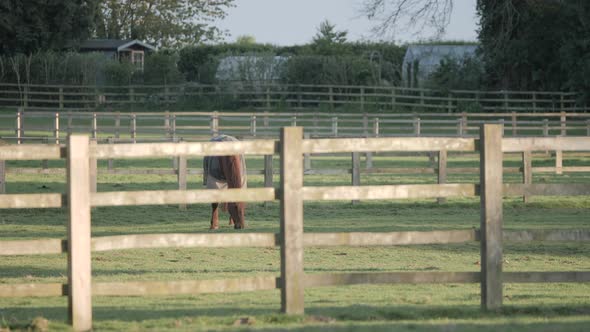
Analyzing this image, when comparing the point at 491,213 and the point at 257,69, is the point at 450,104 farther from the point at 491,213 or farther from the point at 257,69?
the point at 491,213

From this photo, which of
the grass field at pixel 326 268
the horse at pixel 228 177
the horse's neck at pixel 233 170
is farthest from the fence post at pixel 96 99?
the horse's neck at pixel 233 170

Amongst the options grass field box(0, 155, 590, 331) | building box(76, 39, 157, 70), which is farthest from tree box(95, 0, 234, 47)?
grass field box(0, 155, 590, 331)

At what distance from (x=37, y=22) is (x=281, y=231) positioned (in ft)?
177

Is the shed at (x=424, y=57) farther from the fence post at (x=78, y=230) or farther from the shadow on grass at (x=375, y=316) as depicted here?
the fence post at (x=78, y=230)

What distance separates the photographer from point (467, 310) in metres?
7.86

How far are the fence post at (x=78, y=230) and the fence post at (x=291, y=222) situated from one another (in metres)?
1.42

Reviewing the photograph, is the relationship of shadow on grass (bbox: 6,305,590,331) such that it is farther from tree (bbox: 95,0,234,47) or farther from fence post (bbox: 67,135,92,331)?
tree (bbox: 95,0,234,47)

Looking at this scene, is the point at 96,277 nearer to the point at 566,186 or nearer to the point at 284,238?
the point at 284,238

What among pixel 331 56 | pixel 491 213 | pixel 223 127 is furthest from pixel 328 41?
pixel 491 213

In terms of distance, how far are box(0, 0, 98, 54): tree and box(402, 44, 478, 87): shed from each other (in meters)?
19.8

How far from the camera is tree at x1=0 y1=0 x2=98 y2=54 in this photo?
5803 cm

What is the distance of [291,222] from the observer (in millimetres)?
7617

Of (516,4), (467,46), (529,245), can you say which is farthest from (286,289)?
(467,46)

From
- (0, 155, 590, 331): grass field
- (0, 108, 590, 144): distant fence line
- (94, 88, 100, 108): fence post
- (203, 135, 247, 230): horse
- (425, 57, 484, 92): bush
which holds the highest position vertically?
(425, 57, 484, 92): bush
